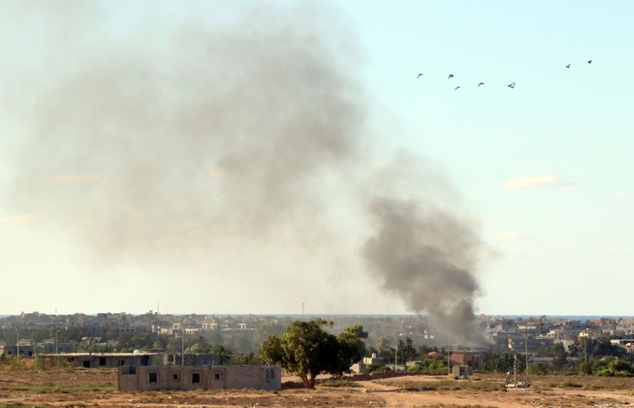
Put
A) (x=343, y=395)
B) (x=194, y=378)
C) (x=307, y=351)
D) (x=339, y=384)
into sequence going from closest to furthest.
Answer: (x=343, y=395)
(x=194, y=378)
(x=307, y=351)
(x=339, y=384)

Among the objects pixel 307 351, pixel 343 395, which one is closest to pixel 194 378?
pixel 307 351

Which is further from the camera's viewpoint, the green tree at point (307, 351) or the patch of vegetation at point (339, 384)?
the patch of vegetation at point (339, 384)

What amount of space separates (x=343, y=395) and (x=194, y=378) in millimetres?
11400

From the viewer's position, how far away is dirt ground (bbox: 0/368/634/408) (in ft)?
217

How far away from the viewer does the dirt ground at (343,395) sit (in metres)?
66.1

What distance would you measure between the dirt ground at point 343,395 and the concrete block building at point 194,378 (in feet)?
4.77

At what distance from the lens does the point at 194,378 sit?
76375mm

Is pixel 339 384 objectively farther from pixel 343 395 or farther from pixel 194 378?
pixel 194 378

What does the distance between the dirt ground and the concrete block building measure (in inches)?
57.2

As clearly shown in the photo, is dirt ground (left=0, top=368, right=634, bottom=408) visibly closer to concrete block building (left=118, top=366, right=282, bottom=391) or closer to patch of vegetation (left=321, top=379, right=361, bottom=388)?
patch of vegetation (left=321, top=379, right=361, bottom=388)

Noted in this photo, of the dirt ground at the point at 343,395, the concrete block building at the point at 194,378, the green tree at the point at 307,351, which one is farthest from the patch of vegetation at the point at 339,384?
the concrete block building at the point at 194,378

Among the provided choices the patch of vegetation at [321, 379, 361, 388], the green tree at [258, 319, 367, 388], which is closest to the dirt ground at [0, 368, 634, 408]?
the patch of vegetation at [321, 379, 361, 388]

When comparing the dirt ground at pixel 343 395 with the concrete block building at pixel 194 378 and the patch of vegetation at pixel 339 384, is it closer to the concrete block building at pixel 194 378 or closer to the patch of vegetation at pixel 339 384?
the patch of vegetation at pixel 339 384

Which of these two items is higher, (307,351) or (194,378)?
(307,351)
